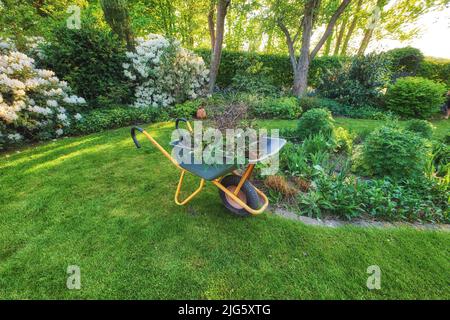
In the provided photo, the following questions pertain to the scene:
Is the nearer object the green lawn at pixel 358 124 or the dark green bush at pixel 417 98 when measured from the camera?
the green lawn at pixel 358 124

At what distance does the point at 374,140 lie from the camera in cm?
274

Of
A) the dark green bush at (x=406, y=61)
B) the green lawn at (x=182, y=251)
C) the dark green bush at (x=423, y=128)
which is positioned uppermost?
the dark green bush at (x=406, y=61)

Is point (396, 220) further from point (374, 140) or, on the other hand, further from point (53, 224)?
point (53, 224)

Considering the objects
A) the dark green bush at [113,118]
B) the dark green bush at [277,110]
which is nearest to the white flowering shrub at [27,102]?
the dark green bush at [113,118]

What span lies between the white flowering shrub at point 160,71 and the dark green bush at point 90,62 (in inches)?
14.8

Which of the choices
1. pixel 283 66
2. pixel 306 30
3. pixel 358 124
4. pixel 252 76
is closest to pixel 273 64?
pixel 283 66

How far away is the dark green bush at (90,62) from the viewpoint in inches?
197

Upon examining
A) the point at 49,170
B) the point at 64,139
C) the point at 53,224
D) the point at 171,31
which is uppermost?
the point at 171,31

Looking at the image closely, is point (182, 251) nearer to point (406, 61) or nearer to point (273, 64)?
point (273, 64)

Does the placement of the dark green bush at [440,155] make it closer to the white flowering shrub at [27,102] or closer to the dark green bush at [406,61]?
the white flowering shrub at [27,102]

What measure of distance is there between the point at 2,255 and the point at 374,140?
13.5 feet

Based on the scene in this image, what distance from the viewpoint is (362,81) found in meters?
7.35

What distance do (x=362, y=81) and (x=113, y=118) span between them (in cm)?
821

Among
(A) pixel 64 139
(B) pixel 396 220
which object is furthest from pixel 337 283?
(A) pixel 64 139
